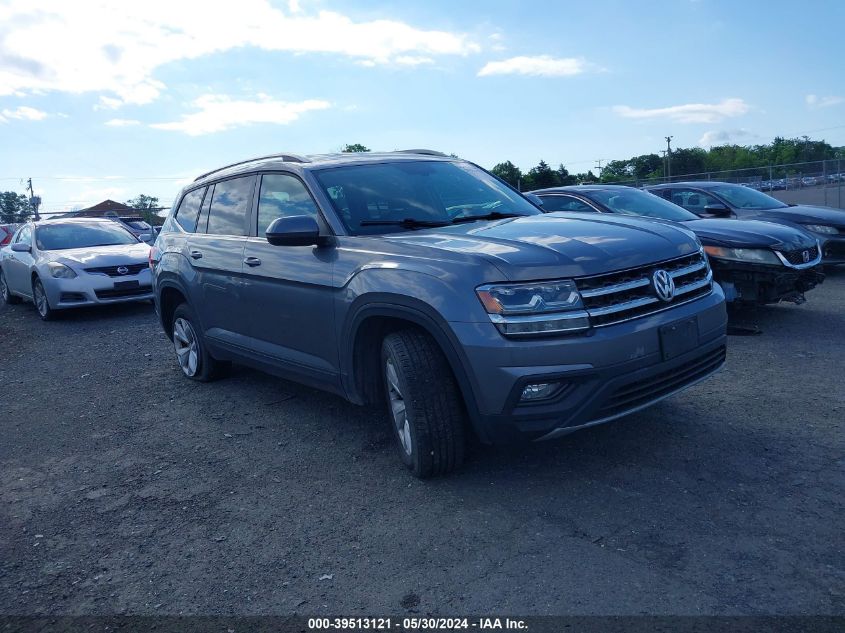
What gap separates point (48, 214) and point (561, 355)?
3305cm

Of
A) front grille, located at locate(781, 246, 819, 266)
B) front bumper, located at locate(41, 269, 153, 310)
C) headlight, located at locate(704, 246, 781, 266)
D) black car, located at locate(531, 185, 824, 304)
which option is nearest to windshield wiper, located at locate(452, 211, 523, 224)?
black car, located at locate(531, 185, 824, 304)

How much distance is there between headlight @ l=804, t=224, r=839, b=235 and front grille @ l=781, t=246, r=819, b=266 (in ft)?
8.21

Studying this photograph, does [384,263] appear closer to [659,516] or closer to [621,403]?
[621,403]

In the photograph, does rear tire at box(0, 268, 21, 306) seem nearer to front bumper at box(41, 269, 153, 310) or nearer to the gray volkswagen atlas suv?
front bumper at box(41, 269, 153, 310)

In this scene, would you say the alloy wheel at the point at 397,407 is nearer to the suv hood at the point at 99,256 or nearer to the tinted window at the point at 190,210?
the tinted window at the point at 190,210

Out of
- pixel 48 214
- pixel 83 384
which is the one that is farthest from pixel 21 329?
pixel 48 214

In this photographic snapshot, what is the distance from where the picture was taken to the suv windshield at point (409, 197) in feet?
15.2

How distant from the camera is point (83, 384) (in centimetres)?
716

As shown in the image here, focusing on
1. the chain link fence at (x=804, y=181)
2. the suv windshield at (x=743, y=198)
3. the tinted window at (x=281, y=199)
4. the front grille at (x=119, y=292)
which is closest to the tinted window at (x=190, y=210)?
the tinted window at (x=281, y=199)

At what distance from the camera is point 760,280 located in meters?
7.20

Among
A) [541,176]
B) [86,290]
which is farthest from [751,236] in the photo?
[541,176]

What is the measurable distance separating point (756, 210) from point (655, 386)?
7182 mm

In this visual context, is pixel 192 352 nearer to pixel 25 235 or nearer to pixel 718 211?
pixel 718 211

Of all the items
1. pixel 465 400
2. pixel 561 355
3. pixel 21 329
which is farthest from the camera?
pixel 21 329
